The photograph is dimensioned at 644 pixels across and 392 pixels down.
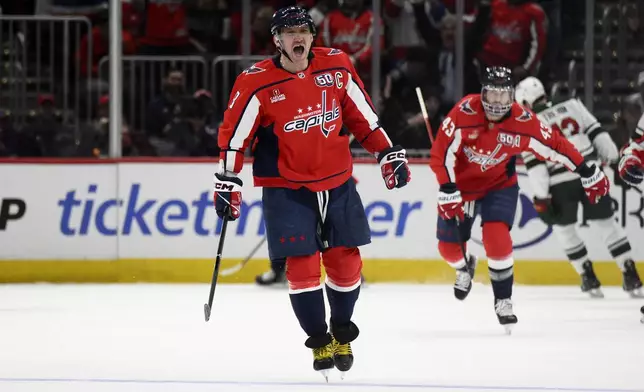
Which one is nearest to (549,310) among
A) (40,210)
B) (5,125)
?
(40,210)

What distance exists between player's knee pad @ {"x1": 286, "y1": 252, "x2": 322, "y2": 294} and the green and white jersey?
421 centimetres

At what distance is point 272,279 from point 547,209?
1976 mm

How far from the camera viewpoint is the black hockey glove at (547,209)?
357 inches

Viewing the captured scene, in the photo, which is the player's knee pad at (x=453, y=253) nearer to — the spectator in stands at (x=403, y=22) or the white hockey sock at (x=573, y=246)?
the white hockey sock at (x=573, y=246)

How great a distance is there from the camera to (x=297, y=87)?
5031 millimetres

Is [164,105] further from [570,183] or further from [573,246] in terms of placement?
[573,246]

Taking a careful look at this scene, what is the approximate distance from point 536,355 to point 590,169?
150cm

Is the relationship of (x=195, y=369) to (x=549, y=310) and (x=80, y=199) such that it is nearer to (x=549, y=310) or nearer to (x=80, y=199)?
(x=549, y=310)

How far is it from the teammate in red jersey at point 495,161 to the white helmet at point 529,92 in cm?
174

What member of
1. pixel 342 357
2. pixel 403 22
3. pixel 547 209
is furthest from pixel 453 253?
pixel 403 22

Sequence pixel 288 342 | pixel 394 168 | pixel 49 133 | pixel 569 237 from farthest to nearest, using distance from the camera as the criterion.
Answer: pixel 49 133 → pixel 569 237 → pixel 288 342 → pixel 394 168

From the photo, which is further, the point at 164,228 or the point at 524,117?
the point at 164,228

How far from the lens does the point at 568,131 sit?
29.7 feet

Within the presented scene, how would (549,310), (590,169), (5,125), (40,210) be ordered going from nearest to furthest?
(590,169), (549,310), (40,210), (5,125)
